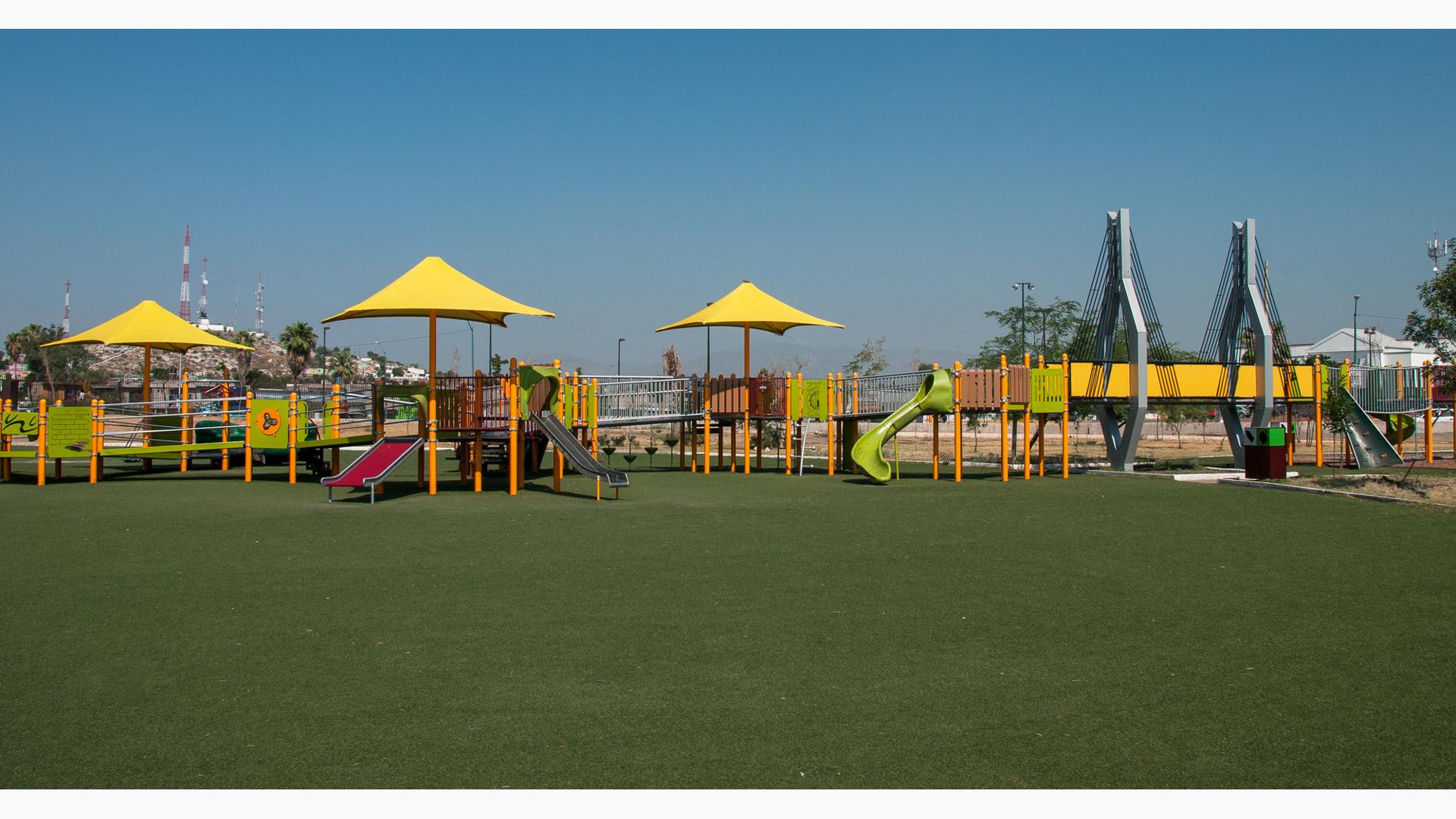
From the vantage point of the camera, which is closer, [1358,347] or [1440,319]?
[1440,319]

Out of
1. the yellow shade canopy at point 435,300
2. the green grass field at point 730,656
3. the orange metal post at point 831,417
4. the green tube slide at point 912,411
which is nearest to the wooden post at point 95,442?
the yellow shade canopy at point 435,300

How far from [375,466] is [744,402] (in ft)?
31.7

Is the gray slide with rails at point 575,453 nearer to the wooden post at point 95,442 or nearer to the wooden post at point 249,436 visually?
the wooden post at point 249,436

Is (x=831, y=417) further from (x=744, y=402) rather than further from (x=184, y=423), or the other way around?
(x=184, y=423)

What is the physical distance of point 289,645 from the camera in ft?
22.4

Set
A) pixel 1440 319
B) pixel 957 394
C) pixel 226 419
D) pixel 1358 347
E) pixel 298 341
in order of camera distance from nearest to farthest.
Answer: pixel 1440 319 < pixel 957 394 < pixel 226 419 < pixel 298 341 < pixel 1358 347

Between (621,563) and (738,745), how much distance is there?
17.2ft

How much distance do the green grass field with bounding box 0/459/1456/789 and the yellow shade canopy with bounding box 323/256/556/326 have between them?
6.45 meters

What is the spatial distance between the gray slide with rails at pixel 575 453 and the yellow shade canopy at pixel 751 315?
6.99 meters

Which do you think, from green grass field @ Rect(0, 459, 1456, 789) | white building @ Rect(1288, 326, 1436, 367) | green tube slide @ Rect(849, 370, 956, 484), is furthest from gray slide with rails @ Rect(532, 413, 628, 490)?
white building @ Rect(1288, 326, 1436, 367)

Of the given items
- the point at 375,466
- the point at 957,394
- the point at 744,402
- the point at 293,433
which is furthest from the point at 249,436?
the point at 957,394

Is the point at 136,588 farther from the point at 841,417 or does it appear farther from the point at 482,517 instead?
the point at 841,417

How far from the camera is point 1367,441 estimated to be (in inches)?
1027

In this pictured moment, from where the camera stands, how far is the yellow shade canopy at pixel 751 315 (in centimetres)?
2494
